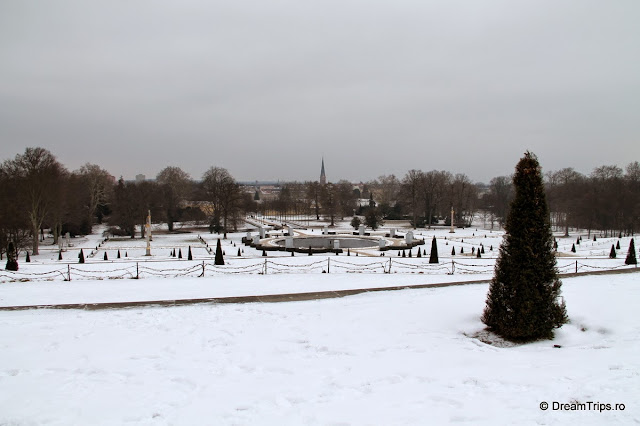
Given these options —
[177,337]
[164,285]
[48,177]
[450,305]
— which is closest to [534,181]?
[450,305]

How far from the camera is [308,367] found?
21.3 feet

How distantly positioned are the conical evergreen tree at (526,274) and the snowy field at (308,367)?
1.42 ft

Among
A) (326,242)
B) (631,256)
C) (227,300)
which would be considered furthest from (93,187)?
(631,256)

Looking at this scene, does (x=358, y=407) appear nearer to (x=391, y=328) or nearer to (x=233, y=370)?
(x=233, y=370)

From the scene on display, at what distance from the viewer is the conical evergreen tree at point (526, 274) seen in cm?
775

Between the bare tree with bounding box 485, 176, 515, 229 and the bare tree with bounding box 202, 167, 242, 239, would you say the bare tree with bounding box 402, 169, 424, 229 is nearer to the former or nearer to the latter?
the bare tree with bounding box 485, 176, 515, 229

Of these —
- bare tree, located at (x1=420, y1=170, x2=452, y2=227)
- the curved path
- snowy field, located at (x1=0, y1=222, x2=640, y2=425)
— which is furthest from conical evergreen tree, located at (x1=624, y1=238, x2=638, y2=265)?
bare tree, located at (x1=420, y1=170, x2=452, y2=227)

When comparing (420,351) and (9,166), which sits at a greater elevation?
(9,166)

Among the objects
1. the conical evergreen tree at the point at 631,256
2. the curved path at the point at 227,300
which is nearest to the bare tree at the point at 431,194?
the conical evergreen tree at the point at 631,256

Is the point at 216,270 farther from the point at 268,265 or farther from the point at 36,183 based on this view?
the point at 36,183

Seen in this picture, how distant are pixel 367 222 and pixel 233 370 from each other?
55.8 m

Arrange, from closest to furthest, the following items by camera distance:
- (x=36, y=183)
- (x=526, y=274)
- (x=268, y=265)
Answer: (x=526, y=274)
(x=268, y=265)
(x=36, y=183)

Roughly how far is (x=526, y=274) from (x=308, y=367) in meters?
4.50

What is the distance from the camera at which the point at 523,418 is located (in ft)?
15.1
